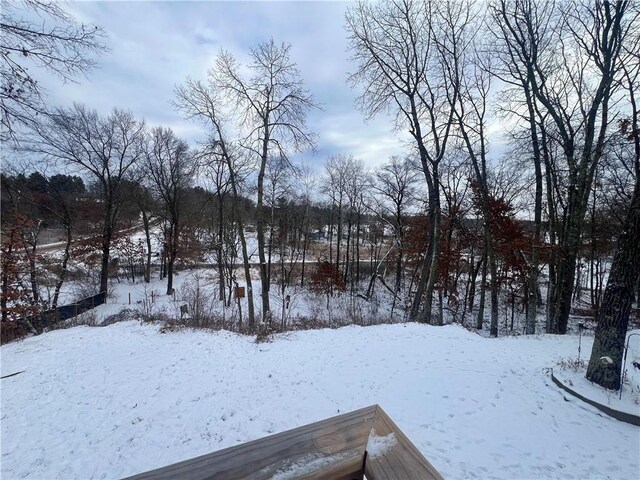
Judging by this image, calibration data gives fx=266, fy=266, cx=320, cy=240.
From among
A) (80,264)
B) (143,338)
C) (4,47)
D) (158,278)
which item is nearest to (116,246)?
(80,264)

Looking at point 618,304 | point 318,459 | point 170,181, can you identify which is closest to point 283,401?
point 318,459

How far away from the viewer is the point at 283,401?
14.3 ft

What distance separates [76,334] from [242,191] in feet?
27.4

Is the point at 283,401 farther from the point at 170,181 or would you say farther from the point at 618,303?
the point at 170,181

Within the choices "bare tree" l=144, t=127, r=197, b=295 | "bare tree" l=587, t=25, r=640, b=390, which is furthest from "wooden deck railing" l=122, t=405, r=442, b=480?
"bare tree" l=144, t=127, r=197, b=295

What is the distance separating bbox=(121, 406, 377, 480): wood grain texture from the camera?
860 millimetres

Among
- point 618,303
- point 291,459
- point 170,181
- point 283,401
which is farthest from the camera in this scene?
point 170,181

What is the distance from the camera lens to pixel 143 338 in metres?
6.90

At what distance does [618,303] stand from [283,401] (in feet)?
17.5

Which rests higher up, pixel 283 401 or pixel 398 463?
pixel 398 463

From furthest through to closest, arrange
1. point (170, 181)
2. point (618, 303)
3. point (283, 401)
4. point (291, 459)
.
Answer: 1. point (170, 181)
2. point (283, 401)
3. point (618, 303)
4. point (291, 459)

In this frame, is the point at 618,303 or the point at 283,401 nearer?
the point at 618,303

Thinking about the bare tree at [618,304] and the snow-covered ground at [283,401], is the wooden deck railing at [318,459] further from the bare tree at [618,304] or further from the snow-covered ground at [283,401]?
the bare tree at [618,304]

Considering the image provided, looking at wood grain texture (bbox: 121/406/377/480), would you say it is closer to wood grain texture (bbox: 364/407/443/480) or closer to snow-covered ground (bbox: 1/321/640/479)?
wood grain texture (bbox: 364/407/443/480)
